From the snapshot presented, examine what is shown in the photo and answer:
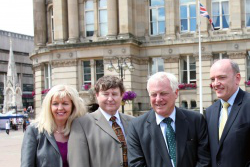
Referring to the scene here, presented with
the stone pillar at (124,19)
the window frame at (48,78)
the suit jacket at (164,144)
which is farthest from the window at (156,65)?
the suit jacket at (164,144)

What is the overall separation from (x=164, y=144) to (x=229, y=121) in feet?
3.37

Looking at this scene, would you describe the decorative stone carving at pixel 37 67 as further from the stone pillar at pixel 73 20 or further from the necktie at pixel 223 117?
the necktie at pixel 223 117

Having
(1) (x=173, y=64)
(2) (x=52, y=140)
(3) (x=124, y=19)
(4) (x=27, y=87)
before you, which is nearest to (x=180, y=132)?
(2) (x=52, y=140)

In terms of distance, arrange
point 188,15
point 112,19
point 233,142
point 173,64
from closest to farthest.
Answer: point 233,142, point 173,64, point 188,15, point 112,19

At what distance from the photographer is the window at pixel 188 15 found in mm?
35375

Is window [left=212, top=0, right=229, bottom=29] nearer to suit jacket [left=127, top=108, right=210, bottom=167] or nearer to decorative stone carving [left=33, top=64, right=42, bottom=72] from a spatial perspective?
decorative stone carving [left=33, top=64, right=42, bottom=72]

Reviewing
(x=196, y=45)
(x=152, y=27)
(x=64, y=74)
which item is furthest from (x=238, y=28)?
(x=64, y=74)

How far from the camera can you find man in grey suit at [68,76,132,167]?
18.7 feet

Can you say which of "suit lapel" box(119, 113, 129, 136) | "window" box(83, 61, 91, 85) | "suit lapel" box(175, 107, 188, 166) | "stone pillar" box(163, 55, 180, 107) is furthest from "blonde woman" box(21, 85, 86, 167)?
"window" box(83, 61, 91, 85)

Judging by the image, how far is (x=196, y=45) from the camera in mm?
34469

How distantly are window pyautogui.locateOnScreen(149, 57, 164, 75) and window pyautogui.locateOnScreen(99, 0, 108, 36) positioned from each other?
5.06 m

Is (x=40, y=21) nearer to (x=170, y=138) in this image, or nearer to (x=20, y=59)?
(x=170, y=138)

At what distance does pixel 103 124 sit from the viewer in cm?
597

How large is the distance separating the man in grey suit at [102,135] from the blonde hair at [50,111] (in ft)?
0.54
